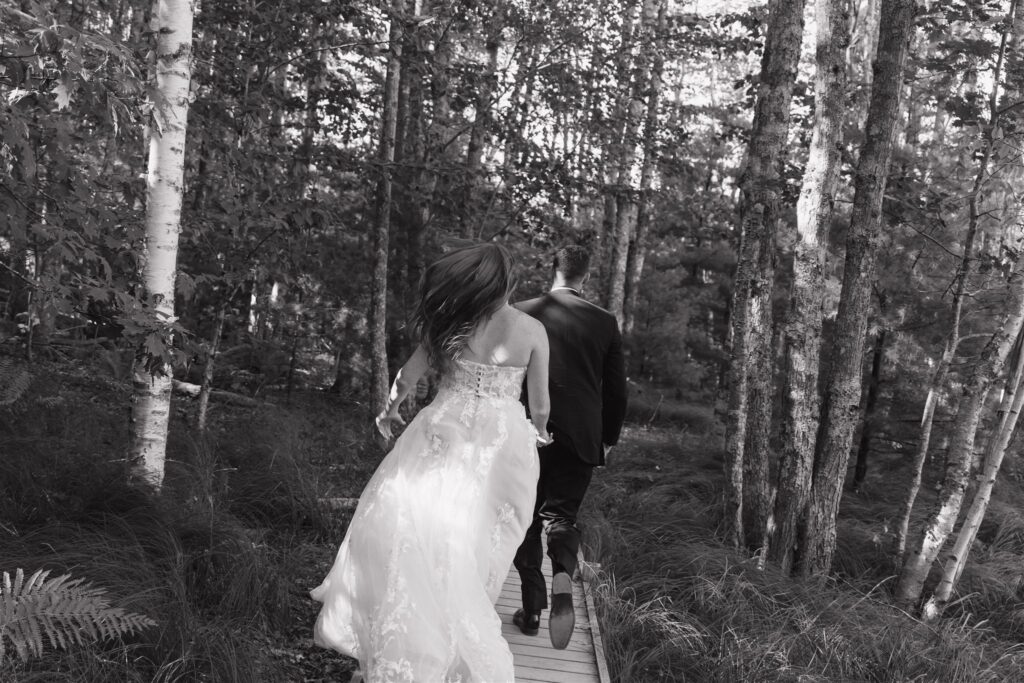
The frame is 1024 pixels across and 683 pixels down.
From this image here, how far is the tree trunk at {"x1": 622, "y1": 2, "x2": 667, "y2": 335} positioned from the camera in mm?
11562

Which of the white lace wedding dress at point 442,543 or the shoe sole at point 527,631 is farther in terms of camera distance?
the shoe sole at point 527,631

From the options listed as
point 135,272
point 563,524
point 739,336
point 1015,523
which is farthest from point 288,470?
point 1015,523

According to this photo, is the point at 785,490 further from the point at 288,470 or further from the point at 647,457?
the point at 288,470

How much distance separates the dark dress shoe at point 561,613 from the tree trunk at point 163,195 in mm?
2771

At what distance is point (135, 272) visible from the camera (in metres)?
5.36

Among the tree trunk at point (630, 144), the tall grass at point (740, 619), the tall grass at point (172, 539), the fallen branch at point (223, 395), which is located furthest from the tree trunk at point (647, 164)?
the tall grass at point (172, 539)

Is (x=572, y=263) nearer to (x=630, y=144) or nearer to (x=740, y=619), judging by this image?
(x=740, y=619)

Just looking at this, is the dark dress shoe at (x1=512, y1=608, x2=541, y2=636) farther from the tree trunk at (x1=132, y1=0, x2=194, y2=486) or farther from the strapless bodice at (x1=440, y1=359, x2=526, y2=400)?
the tree trunk at (x1=132, y1=0, x2=194, y2=486)

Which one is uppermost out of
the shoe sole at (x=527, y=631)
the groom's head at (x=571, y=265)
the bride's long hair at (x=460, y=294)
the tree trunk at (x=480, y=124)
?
the tree trunk at (x=480, y=124)

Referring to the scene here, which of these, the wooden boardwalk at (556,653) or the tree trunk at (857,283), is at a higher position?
the tree trunk at (857,283)

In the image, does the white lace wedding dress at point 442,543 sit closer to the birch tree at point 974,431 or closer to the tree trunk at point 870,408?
the birch tree at point 974,431

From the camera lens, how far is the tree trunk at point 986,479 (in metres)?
6.38

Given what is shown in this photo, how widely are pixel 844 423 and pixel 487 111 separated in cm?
580

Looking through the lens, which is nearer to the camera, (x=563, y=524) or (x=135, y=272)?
(x=563, y=524)
